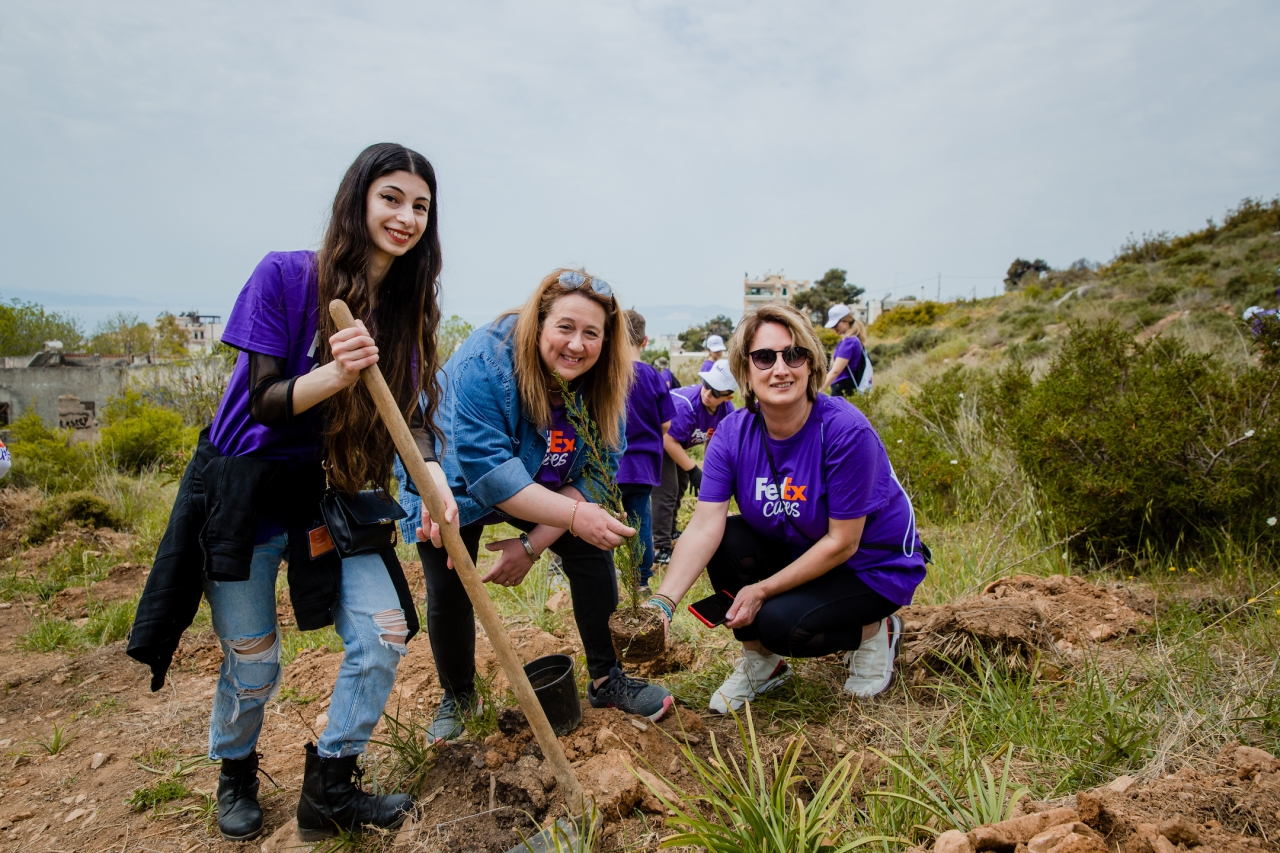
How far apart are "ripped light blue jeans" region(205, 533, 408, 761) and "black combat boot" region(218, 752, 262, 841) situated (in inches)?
6.4

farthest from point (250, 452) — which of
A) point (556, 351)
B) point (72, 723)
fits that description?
point (72, 723)

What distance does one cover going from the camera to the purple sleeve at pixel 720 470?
3.05 meters

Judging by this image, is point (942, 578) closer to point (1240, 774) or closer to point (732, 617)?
point (732, 617)

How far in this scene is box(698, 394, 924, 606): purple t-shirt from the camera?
281cm

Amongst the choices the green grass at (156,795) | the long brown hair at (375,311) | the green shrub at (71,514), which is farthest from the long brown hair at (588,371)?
the green shrub at (71,514)

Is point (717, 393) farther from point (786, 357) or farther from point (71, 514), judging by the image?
point (71, 514)

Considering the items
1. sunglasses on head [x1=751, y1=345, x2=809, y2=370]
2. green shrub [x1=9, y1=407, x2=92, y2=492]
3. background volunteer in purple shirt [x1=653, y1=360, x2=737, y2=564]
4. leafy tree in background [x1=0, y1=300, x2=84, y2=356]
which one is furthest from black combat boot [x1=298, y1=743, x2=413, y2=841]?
leafy tree in background [x1=0, y1=300, x2=84, y2=356]

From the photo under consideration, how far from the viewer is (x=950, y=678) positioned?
302cm

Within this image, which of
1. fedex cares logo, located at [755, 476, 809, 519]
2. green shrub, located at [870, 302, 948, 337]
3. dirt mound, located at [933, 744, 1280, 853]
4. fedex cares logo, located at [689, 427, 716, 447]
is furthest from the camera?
green shrub, located at [870, 302, 948, 337]

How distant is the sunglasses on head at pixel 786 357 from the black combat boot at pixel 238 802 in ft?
7.24

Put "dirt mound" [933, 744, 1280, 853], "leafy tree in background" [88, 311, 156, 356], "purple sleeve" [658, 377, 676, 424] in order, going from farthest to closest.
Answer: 1. "leafy tree in background" [88, 311, 156, 356]
2. "purple sleeve" [658, 377, 676, 424]
3. "dirt mound" [933, 744, 1280, 853]

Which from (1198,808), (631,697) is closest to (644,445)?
(631,697)

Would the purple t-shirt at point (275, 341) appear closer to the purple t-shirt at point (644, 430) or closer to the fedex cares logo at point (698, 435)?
the purple t-shirt at point (644, 430)

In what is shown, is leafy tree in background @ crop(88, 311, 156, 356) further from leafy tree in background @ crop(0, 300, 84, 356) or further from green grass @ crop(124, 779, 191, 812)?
green grass @ crop(124, 779, 191, 812)
